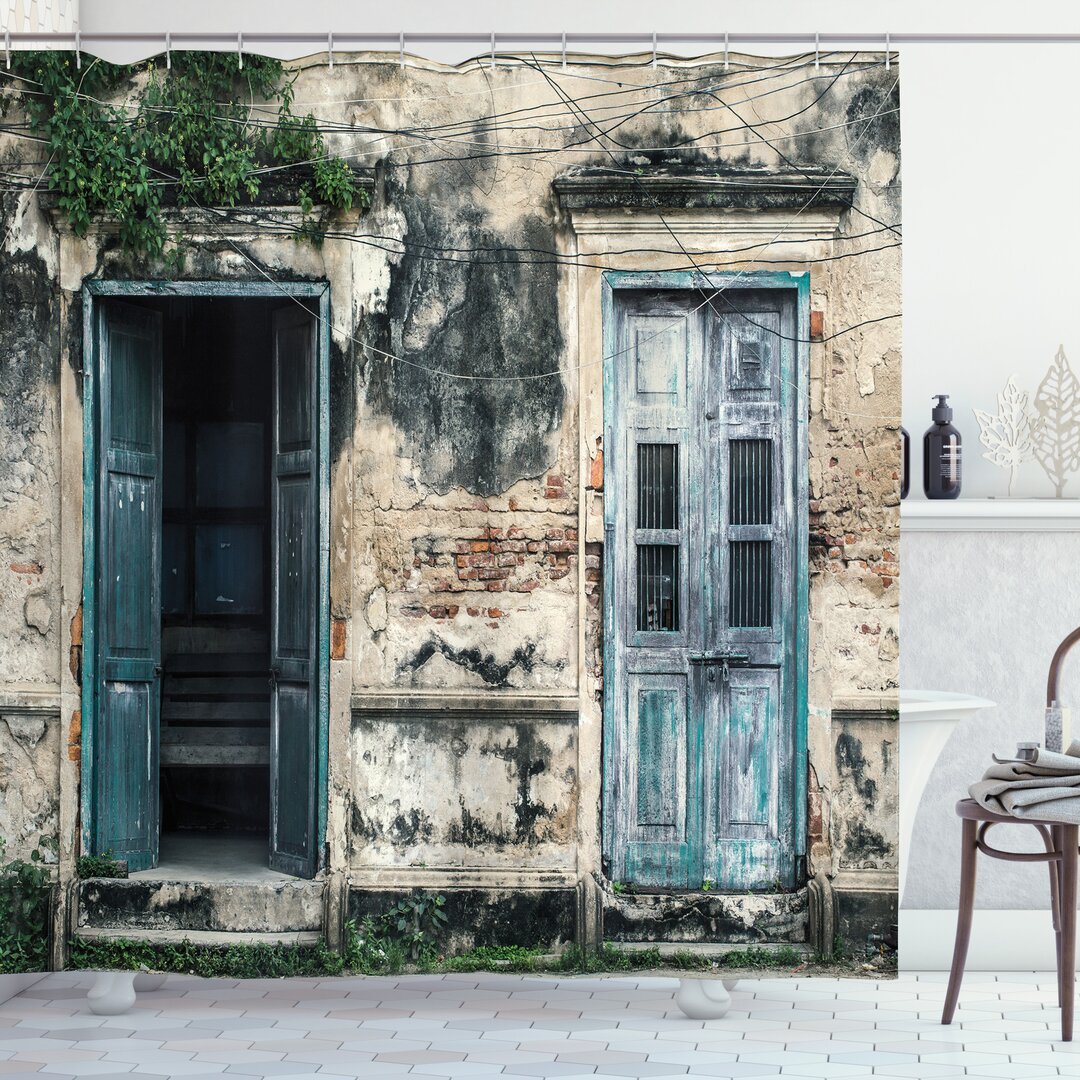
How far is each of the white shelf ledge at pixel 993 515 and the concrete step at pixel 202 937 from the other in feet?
8.38

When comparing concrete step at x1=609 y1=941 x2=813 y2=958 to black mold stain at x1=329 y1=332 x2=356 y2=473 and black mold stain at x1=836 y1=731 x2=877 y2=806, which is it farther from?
black mold stain at x1=329 y1=332 x2=356 y2=473

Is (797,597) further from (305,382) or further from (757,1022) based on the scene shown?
(305,382)

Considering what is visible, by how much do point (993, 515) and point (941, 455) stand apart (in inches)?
11.4

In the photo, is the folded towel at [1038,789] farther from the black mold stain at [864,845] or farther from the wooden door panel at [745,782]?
the wooden door panel at [745,782]

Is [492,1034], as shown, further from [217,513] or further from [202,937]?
[217,513]

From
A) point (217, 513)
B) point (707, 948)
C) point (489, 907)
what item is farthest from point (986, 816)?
point (217, 513)

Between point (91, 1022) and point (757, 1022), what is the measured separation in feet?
6.32

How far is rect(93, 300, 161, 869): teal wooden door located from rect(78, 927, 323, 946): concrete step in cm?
20

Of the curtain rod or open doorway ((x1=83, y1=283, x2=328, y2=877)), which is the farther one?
open doorway ((x1=83, y1=283, x2=328, y2=877))

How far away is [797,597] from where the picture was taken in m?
3.89

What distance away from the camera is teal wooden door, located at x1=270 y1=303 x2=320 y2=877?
158 inches

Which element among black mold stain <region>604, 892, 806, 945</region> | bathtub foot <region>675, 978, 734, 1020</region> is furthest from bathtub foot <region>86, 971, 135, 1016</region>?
bathtub foot <region>675, 978, 734, 1020</region>

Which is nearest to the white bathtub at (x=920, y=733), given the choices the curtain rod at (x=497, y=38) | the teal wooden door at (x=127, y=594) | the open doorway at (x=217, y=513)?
the curtain rod at (x=497, y=38)

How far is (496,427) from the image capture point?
391cm
